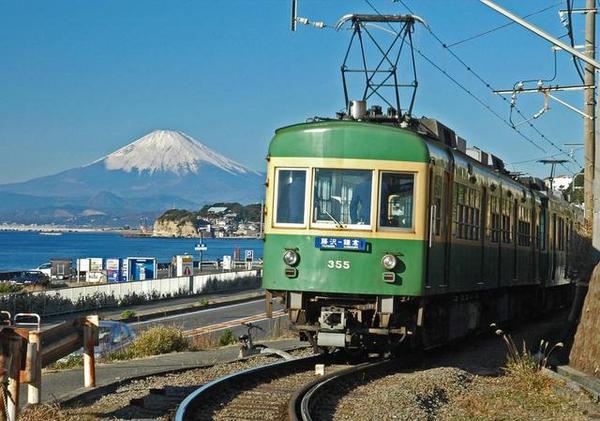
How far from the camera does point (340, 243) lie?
579 inches

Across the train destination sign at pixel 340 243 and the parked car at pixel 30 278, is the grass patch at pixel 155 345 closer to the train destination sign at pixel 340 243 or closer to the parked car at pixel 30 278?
the train destination sign at pixel 340 243

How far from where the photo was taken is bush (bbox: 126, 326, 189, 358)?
20.7 m

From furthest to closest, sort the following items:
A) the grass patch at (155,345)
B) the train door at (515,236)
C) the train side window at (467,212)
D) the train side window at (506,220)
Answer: the train door at (515,236)
the train side window at (506,220)
the grass patch at (155,345)
the train side window at (467,212)

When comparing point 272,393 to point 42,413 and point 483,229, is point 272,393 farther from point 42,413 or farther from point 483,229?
point 483,229

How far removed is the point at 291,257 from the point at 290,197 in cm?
82

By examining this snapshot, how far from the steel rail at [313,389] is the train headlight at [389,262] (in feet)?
4.61

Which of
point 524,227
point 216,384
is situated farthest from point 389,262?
point 524,227

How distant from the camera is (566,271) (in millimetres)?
33469

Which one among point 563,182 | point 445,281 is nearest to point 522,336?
point 445,281

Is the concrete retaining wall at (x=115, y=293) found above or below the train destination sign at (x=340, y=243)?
below

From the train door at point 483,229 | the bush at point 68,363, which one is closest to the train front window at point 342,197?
the train door at point 483,229

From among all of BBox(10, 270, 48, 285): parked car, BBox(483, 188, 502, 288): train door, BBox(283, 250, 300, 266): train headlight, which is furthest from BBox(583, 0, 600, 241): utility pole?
BBox(10, 270, 48, 285): parked car

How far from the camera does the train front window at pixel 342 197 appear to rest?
48.5ft

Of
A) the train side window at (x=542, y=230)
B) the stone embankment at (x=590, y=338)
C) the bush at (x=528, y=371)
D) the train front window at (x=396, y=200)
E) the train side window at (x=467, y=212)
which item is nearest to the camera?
the bush at (x=528, y=371)
